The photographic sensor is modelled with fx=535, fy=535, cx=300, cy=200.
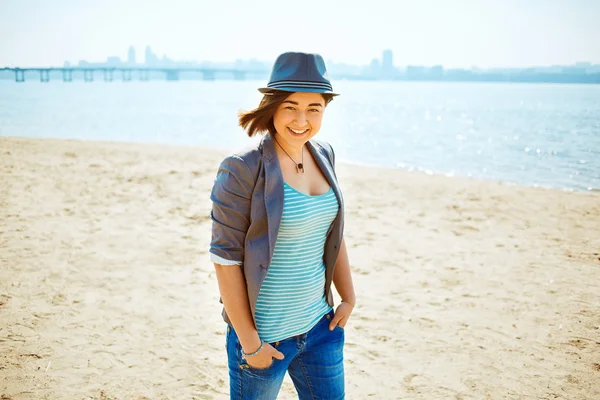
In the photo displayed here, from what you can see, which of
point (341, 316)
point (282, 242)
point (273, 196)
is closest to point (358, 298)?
point (341, 316)

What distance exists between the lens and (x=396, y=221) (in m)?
8.51

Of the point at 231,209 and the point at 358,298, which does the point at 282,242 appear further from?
the point at 358,298

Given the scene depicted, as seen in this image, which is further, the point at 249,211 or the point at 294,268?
the point at 294,268

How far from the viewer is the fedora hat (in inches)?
73.7

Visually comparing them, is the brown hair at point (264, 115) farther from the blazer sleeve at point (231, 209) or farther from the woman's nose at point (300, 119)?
the blazer sleeve at point (231, 209)

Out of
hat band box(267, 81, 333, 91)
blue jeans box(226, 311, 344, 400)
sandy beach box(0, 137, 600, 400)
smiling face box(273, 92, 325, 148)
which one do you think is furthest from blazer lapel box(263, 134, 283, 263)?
sandy beach box(0, 137, 600, 400)

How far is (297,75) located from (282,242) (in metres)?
0.59

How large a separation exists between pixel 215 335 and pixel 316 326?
258 cm

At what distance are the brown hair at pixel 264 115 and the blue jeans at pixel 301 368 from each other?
0.76 meters

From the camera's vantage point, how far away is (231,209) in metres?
1.77

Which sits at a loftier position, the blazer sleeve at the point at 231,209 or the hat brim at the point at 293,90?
the hat brim at the point at 293,90

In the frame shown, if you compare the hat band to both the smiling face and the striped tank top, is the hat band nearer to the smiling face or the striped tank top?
the smiling face

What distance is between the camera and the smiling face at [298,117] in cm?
192

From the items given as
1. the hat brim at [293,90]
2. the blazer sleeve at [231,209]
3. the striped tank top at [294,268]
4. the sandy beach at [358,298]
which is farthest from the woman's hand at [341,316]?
the sandy beach at [358,298]
